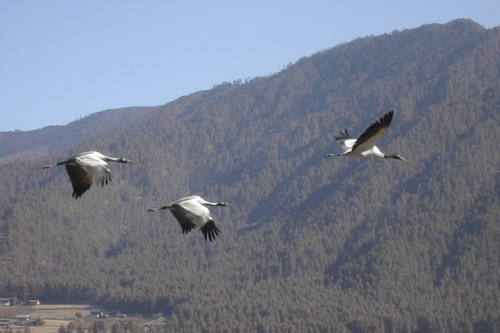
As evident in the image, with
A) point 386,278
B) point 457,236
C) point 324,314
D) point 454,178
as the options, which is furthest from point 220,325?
point 454,178

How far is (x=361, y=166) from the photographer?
194875mm

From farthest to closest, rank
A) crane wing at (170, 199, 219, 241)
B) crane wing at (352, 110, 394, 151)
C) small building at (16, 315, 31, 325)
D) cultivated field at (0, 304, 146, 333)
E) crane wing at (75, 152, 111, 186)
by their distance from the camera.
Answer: small building at (16, 315, 31, 325), cultivated field at (0, 304, 146, 333), crane wing at (170, 199, 219, 241), crane wing at (352, 110, 394, 151), crane wing at (75, 152, 111, 186)

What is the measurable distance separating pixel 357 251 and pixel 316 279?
504 inches

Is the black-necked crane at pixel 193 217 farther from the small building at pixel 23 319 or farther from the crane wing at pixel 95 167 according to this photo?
the small building at pixel 23 319

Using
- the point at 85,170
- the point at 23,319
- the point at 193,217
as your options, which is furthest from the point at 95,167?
the point at 23,319

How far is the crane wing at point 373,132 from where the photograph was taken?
26625mm

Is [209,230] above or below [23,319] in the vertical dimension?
above

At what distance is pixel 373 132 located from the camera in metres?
27.4

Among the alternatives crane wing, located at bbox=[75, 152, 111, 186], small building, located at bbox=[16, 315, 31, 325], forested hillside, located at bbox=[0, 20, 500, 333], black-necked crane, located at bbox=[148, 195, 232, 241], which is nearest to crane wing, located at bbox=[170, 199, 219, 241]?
black-necked crane, located at bbox=[148, 195, 232, 241]

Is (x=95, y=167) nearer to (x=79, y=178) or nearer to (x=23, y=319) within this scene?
(x=79, y=178)

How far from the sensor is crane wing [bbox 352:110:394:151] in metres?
26.6

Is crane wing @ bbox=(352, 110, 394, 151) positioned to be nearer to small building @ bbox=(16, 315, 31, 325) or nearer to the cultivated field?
the cultivated field

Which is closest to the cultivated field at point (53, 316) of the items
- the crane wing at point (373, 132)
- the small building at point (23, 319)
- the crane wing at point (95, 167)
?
the small building at point (23, 319)

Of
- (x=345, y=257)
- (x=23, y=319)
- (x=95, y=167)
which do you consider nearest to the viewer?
(x=95, y=167)
